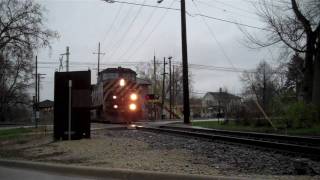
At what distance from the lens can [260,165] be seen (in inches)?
463

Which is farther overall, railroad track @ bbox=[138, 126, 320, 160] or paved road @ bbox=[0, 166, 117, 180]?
railroad track @ bbox=[138, 126, 320, 160]

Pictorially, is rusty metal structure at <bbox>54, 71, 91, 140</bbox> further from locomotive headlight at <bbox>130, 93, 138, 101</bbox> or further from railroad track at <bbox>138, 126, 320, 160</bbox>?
locomotive headlight at <bbox>130, 93, 138, 101</bbox>

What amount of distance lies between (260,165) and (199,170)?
5.94 feet

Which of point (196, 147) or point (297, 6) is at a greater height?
point (297, 6)

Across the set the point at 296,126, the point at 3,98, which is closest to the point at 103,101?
the point at 296,126

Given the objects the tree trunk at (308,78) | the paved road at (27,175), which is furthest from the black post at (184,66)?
the paved road at (27,175)

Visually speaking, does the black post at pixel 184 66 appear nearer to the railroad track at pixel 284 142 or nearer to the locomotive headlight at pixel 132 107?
the locomotive headlight at pixel 132 107

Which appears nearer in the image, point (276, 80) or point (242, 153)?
point (242, 153)

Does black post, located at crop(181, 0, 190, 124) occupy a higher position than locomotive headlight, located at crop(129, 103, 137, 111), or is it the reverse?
black post, located at crop(181, 0, 190, 124)

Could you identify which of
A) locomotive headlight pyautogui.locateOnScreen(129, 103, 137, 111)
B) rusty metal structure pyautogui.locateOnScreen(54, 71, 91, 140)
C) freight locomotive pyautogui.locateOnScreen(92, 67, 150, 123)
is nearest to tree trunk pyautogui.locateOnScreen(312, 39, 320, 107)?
freight locomotive pyautogui.locateOnScreen(92, 67, 150, 123)

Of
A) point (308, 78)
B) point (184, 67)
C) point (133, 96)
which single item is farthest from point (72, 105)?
point (308, 78)

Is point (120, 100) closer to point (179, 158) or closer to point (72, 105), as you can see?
point (72, 105)

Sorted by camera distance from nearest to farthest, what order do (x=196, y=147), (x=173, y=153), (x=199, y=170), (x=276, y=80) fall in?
1. (x=199, y=170)
2. (x=173, y=153)
3. (x=196, y=147)
4. (x=276, y=80)

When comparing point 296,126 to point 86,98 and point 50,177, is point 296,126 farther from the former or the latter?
point 50,177
